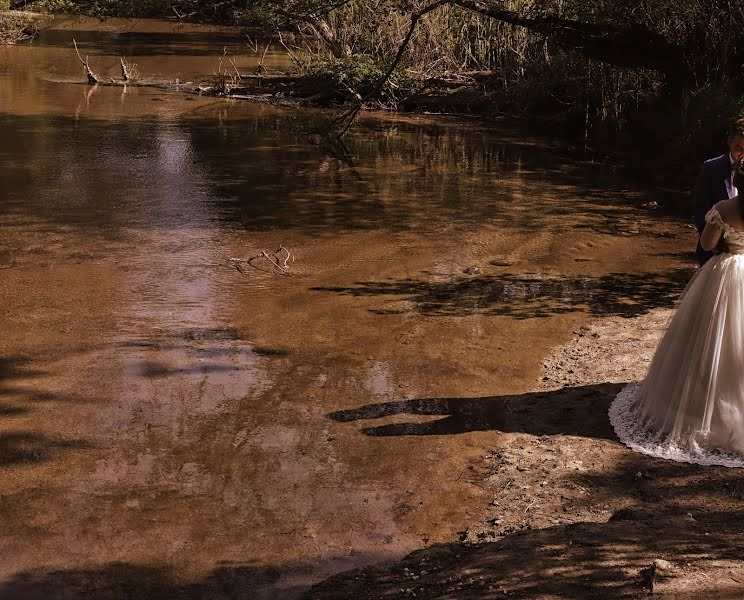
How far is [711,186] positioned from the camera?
6.45 metres

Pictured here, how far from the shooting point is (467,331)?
30.2ft

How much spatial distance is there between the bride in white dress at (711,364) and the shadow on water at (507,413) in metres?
0.65

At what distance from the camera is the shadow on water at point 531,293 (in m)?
9.79

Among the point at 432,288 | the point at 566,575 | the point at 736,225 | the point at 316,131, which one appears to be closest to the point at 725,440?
the point at 736,225

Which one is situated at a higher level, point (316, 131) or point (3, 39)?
point (3, 39)

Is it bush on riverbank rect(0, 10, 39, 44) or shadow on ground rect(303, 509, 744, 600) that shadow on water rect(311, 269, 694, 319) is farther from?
bush on riverbank rect(0, 10, 39, 44)

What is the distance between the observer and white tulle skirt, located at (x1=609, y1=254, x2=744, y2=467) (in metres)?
5.97

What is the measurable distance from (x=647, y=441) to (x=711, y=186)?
5.98 ft

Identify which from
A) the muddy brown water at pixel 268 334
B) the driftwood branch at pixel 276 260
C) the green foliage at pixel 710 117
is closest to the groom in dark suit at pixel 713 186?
the muddy brown water at pixel 268 334

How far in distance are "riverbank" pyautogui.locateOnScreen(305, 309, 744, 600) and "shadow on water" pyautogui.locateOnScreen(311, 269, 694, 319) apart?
58.0 inches

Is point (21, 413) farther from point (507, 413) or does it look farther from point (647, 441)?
point (647, 441)

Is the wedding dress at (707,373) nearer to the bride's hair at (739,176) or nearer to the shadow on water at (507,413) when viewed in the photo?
the bride's hair at (739,176)

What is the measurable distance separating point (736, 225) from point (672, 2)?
37.0 feet

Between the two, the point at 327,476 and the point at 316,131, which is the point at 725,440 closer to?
the point at 327,476
